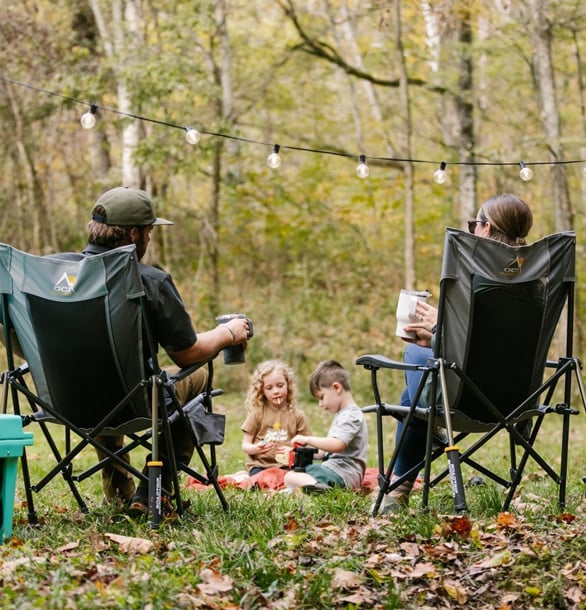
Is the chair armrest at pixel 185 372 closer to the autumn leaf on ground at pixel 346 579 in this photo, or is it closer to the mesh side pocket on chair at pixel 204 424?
the mesh side pocket on chair at pixel 204 424

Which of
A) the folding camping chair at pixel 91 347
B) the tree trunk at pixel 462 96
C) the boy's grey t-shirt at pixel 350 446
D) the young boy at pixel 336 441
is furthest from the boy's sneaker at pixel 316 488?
the tree trunk at pixel 462 96

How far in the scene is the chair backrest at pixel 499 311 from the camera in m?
3.79

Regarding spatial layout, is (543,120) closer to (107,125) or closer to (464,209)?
(464,209)

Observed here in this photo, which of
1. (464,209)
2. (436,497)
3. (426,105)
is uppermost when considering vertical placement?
(426,105)

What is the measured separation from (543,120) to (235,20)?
236 inches

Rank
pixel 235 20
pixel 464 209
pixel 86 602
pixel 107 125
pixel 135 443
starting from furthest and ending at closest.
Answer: pixel 235 20
pixel 107 125
pixel 464 209
pixel 135 443
pixel 86 602

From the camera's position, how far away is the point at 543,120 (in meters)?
10.7

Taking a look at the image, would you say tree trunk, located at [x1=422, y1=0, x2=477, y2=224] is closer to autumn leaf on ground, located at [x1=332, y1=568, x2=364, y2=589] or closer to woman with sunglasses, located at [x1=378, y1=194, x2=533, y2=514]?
woman with sunglasses, located at [x1=378, y1=194, x2=533, y2=514]

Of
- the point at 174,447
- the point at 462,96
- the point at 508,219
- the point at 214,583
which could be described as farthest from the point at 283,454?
the point at 462,96

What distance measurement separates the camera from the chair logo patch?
3842 mm

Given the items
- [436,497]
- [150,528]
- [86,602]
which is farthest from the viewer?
[436,497]

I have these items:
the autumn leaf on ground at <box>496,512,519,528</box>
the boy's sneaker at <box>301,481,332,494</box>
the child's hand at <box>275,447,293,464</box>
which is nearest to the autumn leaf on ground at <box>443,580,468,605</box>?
the autumn leaf on ground at <box>496,512,519,528</box>

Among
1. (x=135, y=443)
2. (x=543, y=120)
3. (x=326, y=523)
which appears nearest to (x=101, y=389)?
(x=135, y=443)

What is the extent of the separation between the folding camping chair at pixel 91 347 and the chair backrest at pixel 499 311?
1.08 m
